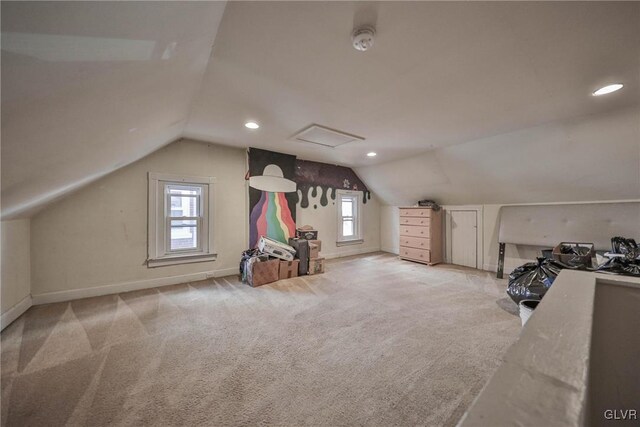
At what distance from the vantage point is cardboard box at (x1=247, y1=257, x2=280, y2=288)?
10.7ft

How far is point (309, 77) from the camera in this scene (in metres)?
1.75

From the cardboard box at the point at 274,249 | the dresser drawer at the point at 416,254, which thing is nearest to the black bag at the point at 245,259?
the cardboard box at the point at 274,249

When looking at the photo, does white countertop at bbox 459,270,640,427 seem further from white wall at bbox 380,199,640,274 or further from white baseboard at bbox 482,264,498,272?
white baseboard at bbox 482,264,498,272

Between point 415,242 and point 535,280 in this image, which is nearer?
point 535,280

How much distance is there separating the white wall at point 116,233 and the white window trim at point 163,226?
2.9 inches

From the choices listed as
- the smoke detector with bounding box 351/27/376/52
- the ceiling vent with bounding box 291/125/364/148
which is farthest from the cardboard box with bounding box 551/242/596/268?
the smoke detector with bounding box 351/27/376/52

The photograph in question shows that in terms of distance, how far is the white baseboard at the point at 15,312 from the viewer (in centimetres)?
205

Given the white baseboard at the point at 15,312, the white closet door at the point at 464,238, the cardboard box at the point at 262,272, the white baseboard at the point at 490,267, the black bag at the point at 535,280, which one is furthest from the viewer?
the white closet door at the point at 464,238

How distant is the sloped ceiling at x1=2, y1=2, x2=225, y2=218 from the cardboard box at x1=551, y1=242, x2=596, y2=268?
3.99 meters

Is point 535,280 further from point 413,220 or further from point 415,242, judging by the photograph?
point 413,220

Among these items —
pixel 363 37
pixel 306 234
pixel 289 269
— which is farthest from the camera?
pixel 306 234

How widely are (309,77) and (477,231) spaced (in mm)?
4256

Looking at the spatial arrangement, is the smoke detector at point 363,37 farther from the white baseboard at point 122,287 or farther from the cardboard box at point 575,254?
the white baseboard at point 122,287

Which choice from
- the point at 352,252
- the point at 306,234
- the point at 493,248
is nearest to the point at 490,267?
the point at 493,248
